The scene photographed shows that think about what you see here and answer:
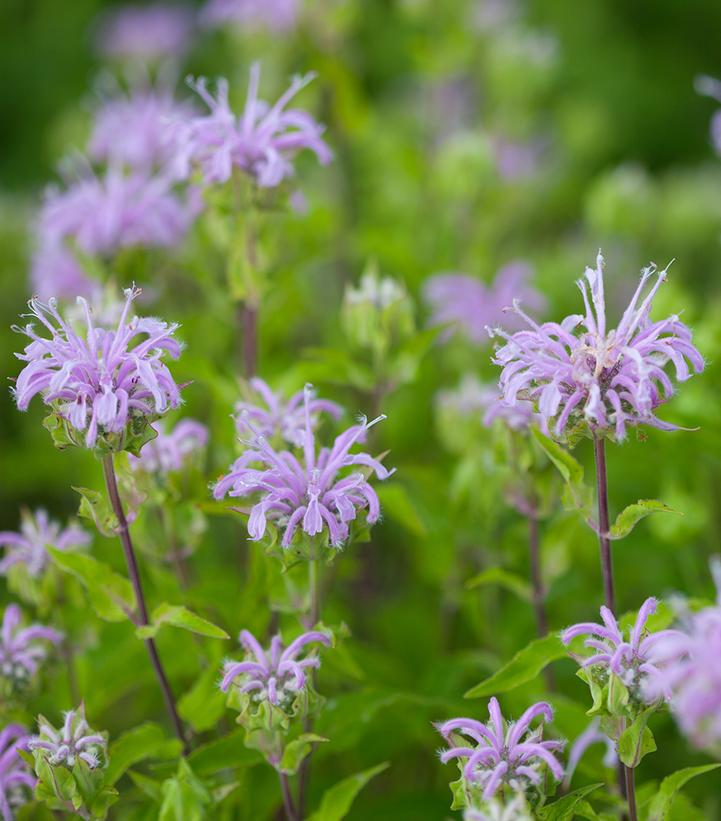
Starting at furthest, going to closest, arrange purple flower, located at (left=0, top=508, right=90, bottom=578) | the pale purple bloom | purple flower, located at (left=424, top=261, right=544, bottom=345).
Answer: the pale purple bloom < purple flower, located at (left=424, top=261, right=544, bottom=345) < purple flower, located at (left=0, top=508, right=90, bottom=578)

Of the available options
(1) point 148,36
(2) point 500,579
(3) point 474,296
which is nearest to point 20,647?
(2) point 500,579

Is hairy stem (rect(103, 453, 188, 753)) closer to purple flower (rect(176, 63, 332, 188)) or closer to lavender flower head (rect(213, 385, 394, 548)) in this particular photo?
lavender flower head (rect(213, 385, 394, 548))

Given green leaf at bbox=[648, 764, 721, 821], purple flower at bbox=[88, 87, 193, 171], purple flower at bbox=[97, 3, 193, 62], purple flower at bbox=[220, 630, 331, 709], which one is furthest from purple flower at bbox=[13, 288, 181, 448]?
purple flower at bbox=[97, 3, 193, 62]

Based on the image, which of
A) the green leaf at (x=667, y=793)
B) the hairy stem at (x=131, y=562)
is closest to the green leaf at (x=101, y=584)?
the hairy stem at (x=131, y=562)

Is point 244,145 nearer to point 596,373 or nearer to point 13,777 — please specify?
point 596,373

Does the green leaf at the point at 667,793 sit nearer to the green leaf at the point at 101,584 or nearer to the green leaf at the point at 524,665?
the green leaf at the point at 524,665

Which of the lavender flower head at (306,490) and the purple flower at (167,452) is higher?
the purple flower at (167,452)
